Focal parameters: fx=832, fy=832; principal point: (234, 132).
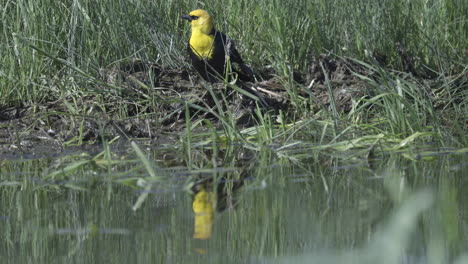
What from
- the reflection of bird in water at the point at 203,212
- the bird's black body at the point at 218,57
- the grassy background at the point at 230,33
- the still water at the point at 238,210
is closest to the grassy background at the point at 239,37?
the grassy background at the point at 230,33

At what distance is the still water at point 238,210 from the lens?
8.82 feet

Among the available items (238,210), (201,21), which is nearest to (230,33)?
(201,21)

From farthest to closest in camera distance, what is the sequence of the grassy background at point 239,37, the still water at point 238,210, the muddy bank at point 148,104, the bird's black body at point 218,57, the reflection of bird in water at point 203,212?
the bird's black body at point 218,57, the grassy background at point 239,37, the muddy bank at point 148,104, the reflection of bird in water at point 203,212, the still water at point 238,210

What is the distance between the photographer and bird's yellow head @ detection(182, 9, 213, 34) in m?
6.35

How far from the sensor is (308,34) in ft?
21.6

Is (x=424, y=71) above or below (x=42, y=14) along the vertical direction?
below

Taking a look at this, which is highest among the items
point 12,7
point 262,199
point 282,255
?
point 12,7

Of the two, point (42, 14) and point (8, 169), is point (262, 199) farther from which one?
point (42, 14)

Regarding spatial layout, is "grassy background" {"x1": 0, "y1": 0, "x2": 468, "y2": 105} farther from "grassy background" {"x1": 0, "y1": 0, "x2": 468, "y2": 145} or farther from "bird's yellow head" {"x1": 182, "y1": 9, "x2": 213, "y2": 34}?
"bird's yellow head" {"x1": 182, "y1": 9, "x2": 213, "y2": 34}

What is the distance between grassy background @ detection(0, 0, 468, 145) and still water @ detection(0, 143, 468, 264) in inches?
63.6

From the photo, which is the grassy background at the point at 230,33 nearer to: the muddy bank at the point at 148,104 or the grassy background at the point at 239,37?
the grassy background at the point at 239,37

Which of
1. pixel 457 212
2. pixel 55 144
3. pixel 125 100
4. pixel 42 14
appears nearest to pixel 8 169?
pixel 55 144

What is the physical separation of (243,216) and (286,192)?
1.44 feet

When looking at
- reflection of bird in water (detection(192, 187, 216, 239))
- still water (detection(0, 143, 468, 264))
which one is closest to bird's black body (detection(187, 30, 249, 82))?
still water (detection(0, 143, 468, 264))
